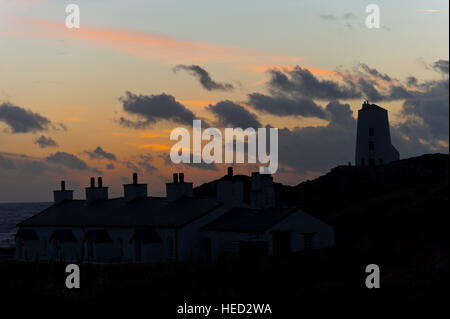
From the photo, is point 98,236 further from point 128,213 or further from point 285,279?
point 285,279

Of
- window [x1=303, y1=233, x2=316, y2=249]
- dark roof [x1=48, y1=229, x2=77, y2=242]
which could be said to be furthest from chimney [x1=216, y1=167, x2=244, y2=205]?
dark roof [x1=48, y1=229, x2=77, y2=242]

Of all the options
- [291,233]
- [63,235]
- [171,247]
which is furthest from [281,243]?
[63,235]

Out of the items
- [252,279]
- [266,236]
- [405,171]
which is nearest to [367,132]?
[405,171]

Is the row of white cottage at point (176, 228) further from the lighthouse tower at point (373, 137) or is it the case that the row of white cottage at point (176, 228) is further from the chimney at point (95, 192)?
the lighthouse tower at point (373, 137)

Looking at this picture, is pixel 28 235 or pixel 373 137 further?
pixel 373 137

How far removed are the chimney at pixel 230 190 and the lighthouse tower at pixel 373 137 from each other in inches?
1427

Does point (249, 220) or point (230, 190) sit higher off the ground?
point (230, 190)

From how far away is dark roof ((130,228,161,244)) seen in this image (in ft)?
140

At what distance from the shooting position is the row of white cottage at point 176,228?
4128 cm

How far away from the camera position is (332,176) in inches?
3214

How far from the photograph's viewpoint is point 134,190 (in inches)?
1975

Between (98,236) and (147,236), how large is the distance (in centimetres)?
410

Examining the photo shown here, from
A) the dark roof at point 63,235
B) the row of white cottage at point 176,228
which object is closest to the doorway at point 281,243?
the row of white cottage at point 176,228

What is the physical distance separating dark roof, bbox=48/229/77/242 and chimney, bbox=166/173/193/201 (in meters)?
7.11
